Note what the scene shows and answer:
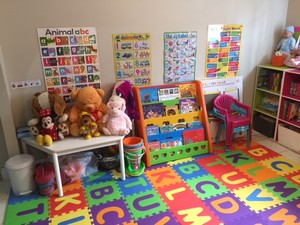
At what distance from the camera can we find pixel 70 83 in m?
2.57

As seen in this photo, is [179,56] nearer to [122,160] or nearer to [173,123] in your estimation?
[173,123]

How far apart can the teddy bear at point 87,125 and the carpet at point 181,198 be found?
51 centimetres

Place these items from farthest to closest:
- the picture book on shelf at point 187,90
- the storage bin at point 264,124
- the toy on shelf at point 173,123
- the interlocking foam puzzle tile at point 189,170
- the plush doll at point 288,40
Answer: the storage bin at point 264,124, the plush doll at point 288,40, the picture book on shelf at point 187,90, the toy on shelf at point 173,123, the interlocking foam puzzle tile at point 189,170

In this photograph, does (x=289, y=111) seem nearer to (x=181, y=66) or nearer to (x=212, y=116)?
(x=212, y=116)

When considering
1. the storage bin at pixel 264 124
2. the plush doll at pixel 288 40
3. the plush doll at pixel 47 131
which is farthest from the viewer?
the storage bin at pixel 264 124

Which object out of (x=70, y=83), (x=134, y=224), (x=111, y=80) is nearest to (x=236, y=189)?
(x=134, y=224)

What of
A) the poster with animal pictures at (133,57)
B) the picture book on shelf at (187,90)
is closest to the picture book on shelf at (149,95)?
the poster with animal pictures at (133,57)

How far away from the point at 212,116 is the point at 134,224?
5.66ft

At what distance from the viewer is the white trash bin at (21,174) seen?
225 centimetres

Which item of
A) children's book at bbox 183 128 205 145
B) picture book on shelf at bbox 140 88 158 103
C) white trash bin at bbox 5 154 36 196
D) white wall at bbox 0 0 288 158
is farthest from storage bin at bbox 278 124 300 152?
white trash bin at bbox 5 154 36 196

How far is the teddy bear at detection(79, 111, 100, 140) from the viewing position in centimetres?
237

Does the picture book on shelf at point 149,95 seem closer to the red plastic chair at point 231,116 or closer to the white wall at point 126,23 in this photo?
the white wall at point 126,23

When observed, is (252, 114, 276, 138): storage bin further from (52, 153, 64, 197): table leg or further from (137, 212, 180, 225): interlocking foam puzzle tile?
(52, 153, 64, 197): table leg

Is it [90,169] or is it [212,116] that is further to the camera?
[212,116]
